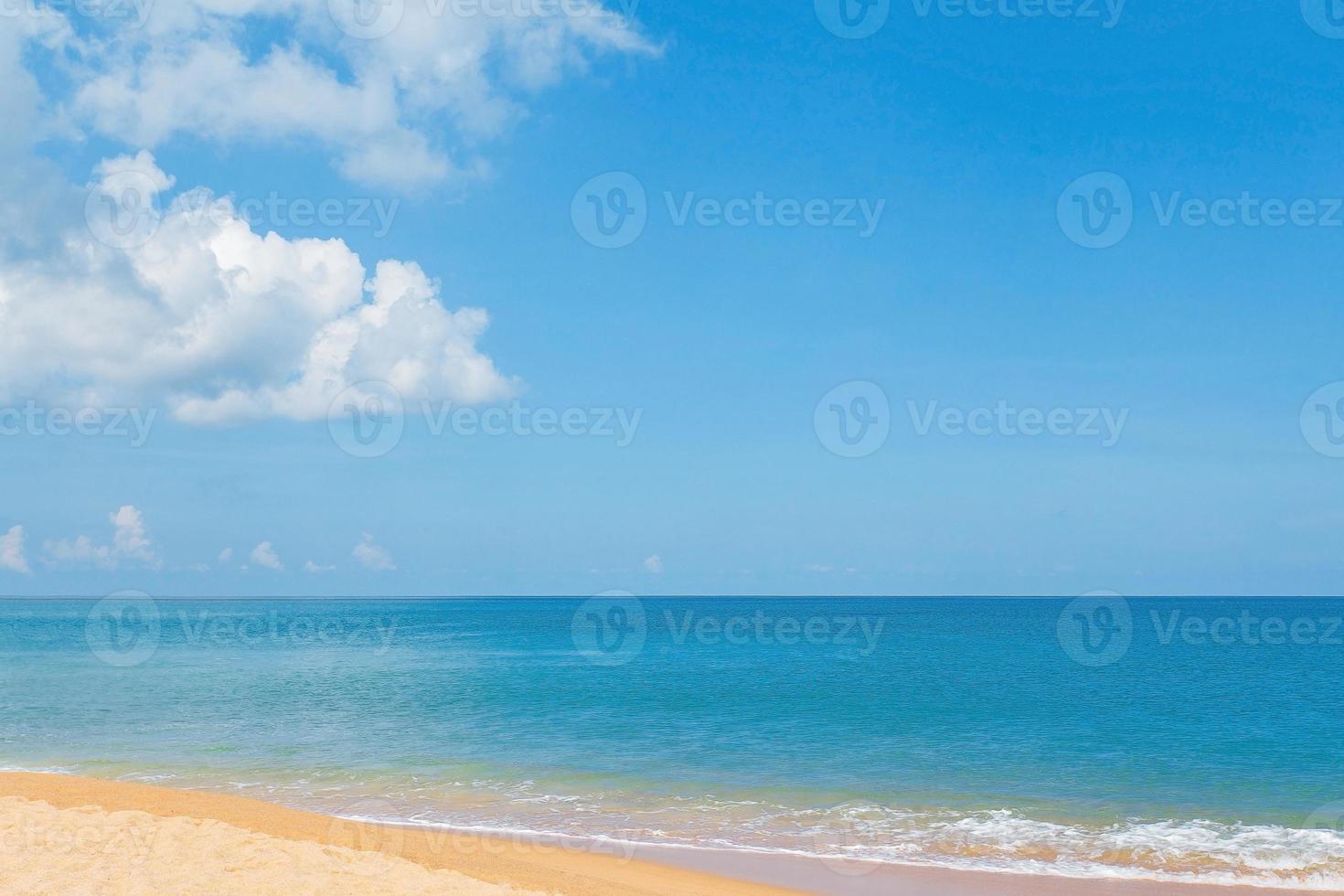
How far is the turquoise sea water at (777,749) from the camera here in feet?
46.9

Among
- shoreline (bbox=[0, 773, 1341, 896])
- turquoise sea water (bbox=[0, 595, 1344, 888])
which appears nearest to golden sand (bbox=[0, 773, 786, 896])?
shoreline (bbox=[0, 773, 1341, 896])

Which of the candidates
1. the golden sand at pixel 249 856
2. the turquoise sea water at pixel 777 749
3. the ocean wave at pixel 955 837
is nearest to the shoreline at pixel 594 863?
the golden sand at pixel 249 856

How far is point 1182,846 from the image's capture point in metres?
13.7

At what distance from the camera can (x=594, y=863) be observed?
40.1 ft

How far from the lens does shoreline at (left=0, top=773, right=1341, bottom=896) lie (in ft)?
36.1

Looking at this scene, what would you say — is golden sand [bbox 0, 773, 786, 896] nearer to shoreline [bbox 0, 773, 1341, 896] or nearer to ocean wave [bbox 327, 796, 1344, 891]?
shoreline [bbox 0, 773, 1341, 896]

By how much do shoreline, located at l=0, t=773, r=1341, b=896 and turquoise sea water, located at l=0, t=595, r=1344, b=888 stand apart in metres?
0.63

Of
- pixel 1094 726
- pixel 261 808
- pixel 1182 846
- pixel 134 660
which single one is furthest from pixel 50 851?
pixel 134 660

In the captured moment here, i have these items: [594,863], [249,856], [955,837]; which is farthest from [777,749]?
[249,856]

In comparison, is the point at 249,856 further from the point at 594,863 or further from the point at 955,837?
the point at 955,837

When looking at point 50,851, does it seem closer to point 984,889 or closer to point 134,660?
point 984,889

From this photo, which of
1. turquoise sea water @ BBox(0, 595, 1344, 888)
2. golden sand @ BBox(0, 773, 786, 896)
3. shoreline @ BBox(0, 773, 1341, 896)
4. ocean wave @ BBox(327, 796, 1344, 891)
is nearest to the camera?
golden sand @ BBox(0, 773, 786, 896)

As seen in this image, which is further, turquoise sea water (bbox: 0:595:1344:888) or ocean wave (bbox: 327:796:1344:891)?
turquoise sea water (bbox: 0:595:1344:888)

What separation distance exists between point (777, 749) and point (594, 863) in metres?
9.95
